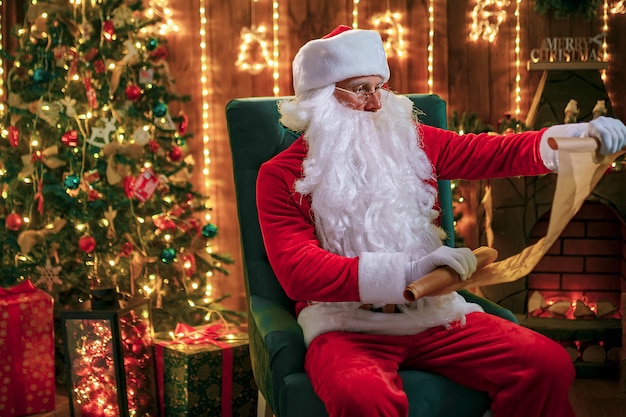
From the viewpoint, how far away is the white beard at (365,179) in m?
2.13

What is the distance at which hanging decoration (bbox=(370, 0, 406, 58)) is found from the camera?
3.64m

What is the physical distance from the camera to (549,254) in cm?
350

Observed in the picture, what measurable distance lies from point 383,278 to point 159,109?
5.25 ft

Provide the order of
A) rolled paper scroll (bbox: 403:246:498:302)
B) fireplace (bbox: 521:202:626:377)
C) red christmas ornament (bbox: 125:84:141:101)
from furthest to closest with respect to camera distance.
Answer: fireplace (bbox: 521:202:626:377) < red christmas ornament (bbox: 125:84:141:101) < rolled paper scroll (bbox: 403:246:498:302)

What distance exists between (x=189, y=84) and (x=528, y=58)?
1.50 meters

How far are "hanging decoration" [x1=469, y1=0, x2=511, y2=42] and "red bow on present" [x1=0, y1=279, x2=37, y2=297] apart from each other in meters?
2.08

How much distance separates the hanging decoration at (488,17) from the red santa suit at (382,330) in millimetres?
1417

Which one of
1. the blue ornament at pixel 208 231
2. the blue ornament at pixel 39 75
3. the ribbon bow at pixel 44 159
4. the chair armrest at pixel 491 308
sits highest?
the blue ornament at pixel 39 75

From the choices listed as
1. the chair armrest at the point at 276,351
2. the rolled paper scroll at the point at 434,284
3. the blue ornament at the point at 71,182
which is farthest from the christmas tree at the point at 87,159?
the rolled paper scroll at the point at 434,284

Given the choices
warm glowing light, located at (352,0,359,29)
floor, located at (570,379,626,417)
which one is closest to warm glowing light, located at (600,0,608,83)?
warm glowing light, located at (352,0,359,29)

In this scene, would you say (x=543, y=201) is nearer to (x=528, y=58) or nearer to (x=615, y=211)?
(x=615, y=211)

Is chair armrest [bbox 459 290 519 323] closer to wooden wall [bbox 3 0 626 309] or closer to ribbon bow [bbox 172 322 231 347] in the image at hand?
ribbon bow [bbox 172 322 231 347]

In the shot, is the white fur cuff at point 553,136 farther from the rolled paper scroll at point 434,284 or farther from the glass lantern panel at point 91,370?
the glass lantern panel at point 91,370

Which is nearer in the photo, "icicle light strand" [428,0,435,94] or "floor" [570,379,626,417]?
"floor" [570,379,626,417]
